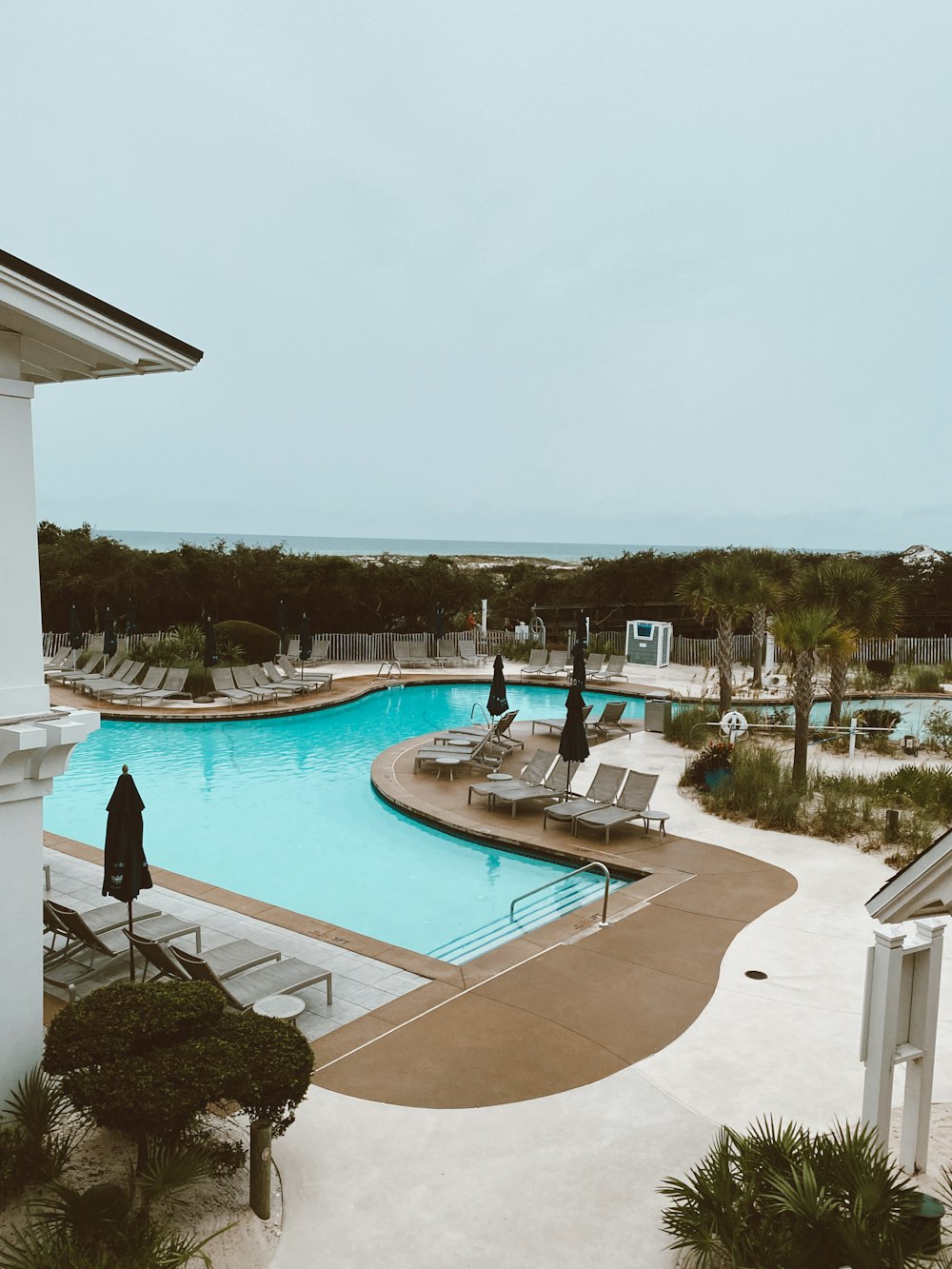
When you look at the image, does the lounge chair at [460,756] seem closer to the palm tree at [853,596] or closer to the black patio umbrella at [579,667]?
the black patio umbrella at [579,667]

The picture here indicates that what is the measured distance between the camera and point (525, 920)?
9.98m

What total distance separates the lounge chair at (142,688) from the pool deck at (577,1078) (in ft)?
45.5

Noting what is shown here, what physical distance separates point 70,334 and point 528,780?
10170 mm

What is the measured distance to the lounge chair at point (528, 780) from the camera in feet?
43.8

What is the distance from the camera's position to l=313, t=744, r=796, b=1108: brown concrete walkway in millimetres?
6184

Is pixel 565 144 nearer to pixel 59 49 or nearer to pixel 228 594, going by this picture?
pixel 59 49

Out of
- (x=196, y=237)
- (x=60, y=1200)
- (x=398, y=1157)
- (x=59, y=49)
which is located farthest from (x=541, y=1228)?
(x=196, y=237)

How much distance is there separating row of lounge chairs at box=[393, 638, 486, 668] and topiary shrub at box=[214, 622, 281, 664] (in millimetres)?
3871

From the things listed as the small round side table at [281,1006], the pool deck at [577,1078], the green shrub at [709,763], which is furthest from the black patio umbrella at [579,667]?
the small round side table at [281,1006]

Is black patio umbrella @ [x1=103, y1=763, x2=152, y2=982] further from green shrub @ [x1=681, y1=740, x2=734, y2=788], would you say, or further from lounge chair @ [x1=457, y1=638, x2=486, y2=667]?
lounge chair @ [x1=457, y1=638, x2=486, y2=667]

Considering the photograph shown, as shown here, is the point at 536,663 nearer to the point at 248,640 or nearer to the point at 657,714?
the point at 657,714

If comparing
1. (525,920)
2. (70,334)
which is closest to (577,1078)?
(525,920)

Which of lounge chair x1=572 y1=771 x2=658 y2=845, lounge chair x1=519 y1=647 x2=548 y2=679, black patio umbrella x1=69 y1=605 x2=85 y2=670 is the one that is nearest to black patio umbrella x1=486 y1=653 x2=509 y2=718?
lounge chair x1=572 y1=771 x2=658 y2=845

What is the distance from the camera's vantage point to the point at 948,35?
35.2m
